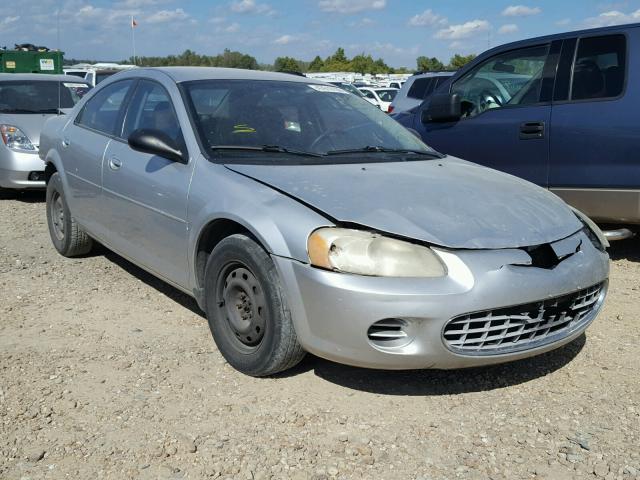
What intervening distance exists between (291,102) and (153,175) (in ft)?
3.06

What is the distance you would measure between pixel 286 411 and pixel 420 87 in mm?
9565

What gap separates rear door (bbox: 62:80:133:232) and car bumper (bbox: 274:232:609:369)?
2219 millimetres

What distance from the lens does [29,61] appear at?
76.3 feet

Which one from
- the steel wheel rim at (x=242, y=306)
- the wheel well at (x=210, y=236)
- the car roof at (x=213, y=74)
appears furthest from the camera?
the car roof at (x=213, y=74)

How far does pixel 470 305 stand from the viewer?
302 centimetres

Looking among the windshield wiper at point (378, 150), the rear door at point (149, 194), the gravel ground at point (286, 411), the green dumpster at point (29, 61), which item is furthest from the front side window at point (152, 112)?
the green dumpster at point (29, 61)

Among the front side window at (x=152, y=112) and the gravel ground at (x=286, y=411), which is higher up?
the front side window at (x=152, y=112)

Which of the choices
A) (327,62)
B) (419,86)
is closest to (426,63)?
(327,62)

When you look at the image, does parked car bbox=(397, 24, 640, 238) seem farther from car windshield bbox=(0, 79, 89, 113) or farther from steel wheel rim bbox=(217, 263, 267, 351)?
car windshield bbox=(0, 79, 89, 113)

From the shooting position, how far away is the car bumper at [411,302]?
9.86 feet

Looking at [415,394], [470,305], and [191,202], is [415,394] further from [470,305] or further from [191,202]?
[191,202]

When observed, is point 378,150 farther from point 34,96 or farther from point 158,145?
point 34,96

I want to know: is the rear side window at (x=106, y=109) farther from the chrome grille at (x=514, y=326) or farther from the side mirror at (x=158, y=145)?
the chrome grille at (x=514, y=326)

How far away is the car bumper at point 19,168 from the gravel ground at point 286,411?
4166 mm
